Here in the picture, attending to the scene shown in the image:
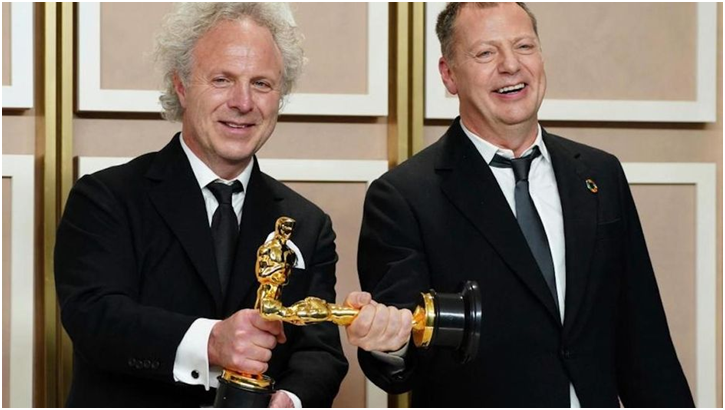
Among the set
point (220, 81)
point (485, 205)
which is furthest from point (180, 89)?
point (485, 205)

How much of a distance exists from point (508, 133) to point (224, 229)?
0.62 metres

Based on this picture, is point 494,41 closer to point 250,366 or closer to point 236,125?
point 236,125

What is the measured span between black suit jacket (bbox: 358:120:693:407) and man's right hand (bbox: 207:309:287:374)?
1.54 ft

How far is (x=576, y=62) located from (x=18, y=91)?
1.49 metres

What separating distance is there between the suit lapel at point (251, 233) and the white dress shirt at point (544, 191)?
17.5 inches

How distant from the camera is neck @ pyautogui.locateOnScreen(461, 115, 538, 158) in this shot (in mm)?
2363

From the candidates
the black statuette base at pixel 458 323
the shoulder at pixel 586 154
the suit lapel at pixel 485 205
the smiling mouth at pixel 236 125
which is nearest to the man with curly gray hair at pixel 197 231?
the smiling mouth at pixel 236 125

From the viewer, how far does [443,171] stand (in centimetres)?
235

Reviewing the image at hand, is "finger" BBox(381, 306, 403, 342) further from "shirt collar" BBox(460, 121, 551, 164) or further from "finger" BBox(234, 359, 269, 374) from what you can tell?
"shirt collar" BBox(460, 121, 551, 164)

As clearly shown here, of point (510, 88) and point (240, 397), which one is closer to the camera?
point (240, 397)

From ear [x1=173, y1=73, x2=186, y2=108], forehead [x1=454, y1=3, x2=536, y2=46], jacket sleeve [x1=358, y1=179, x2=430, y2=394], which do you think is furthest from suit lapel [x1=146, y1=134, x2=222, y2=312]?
forehead [x1=454, y1=3, x2=536, y2=46]

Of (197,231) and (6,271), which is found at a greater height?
(197,231)

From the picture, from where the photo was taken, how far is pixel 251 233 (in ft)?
7.33

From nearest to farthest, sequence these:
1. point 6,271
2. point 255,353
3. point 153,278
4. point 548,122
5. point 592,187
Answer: point 255,353 < point 153,278 < point 592,187 < point 6,271 < point 548,122
